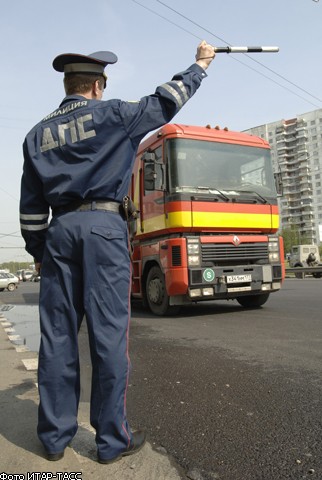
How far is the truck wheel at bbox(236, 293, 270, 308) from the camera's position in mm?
8922

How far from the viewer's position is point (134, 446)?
7.23ft

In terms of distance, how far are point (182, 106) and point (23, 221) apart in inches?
43.0

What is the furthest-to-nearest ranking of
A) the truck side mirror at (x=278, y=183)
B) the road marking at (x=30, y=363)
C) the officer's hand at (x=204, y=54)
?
1. the truck side mirror at (x=278, y=183)
2. the road marking at (x=30, y=363)
3. the officer's hand at (x=204, y=54)

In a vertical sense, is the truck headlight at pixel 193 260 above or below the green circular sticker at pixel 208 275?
above

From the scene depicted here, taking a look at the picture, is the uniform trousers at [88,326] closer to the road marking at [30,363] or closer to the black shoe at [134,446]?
the black shoe at [134,446]

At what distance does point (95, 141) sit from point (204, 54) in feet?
2.86

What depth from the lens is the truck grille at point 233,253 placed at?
7355 millimetres

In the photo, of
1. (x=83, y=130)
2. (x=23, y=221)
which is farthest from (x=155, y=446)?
(x=83, y=130)

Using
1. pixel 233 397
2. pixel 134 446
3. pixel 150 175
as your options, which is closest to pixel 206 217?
pixel 150 175

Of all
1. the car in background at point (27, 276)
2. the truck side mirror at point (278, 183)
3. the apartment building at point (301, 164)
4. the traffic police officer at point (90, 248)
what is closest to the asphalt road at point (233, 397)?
the traffic police officer at point (90, 248)

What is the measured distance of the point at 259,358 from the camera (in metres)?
4.27


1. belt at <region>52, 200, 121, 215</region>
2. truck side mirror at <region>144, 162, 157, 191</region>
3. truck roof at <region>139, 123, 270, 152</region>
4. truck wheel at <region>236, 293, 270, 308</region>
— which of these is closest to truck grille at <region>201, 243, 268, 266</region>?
truck wheel at <region>236, 293, 270, 308</region>

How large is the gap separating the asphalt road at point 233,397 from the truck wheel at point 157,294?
1.73 meters

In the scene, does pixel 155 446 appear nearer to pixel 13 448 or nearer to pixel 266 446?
pixel 266 446
